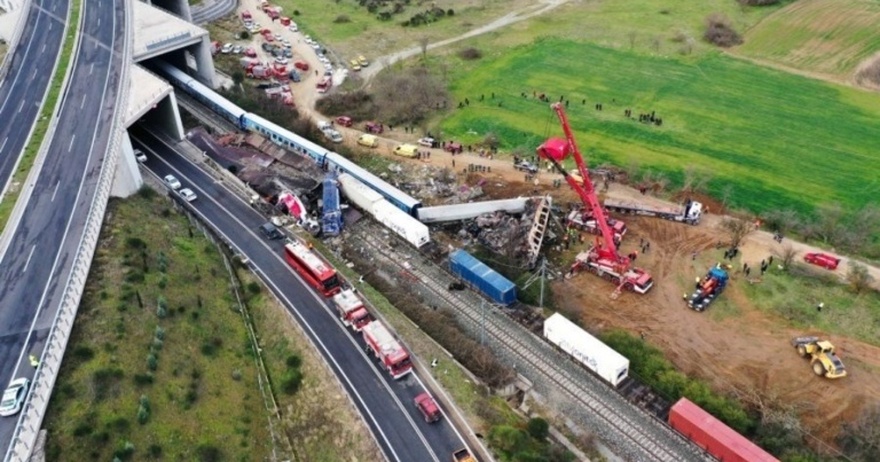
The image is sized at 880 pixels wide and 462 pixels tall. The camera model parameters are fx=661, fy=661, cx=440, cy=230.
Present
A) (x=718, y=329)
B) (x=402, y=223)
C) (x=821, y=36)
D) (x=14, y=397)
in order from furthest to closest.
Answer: (x=821, y=36)
(x=402, y=223)
(x=718, y=329)
(x=14, y=397)

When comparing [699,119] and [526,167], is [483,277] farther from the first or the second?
[699,119]

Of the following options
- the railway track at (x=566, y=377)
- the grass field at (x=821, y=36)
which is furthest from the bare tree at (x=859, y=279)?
the grass field at (x=821, y=36)

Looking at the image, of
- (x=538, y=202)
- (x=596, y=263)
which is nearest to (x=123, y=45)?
(x=538, y=202)

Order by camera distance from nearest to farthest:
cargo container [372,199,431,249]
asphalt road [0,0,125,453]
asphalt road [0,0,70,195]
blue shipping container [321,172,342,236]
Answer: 1. asphalt road [0,0,125,453]
2. cargo container [372,199,431,249]
3. blue shipping container [321,172,342,236]
4. asphalt road [0,0,70,195]

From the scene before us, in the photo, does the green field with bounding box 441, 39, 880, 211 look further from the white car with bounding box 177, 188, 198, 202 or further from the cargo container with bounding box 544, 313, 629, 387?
the white car with bounding box 177, 188, 198, 202

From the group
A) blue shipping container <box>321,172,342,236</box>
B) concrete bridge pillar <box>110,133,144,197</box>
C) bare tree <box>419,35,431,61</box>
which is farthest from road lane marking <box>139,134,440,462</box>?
bare tree <box>419,35,431,61</box>

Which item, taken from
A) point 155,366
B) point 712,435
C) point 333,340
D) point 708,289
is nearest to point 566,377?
point 712,435
